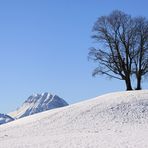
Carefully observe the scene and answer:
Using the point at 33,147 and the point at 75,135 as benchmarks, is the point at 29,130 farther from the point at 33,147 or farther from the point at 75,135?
the point at 33,147

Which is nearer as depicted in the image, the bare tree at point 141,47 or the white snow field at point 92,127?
the white snow field at point 92,127

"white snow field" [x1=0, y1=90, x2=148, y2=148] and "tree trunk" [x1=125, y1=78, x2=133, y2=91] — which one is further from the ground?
"tree trunk" [x1=125, y1=78, x2=133, y2=91]

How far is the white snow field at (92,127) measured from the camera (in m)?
29.2

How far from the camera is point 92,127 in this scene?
3862 centimetres

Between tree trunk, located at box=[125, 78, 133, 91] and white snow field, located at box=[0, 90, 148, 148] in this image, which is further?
tree trunk, located at box=[125, 78, 133, 91]

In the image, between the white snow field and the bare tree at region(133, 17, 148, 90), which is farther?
the bare tree at region(133, 17, 148, 90)

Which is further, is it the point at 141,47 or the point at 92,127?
the point at 141,47

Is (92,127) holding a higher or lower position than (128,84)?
lower

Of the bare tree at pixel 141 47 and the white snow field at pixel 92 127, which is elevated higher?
the bare tree at pixel 141 47

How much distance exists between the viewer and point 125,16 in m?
59.8

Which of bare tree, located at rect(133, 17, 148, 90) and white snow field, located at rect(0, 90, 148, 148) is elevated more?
bare tree, located at rect(133, 17, 148, 90)

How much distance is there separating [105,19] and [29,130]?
2462 cm

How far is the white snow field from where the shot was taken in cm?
2920

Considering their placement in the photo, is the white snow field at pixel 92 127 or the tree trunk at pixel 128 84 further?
the tree trunk at pixel 128 84
